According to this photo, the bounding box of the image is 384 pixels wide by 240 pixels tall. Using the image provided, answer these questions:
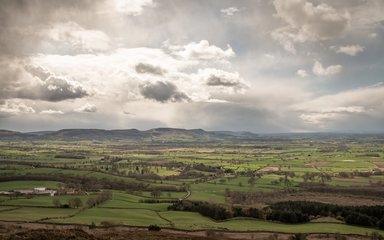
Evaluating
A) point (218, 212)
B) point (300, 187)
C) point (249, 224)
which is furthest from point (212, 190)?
point (249, 224)

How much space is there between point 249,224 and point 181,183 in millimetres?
82036

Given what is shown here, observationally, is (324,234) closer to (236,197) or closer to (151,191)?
(236,197)

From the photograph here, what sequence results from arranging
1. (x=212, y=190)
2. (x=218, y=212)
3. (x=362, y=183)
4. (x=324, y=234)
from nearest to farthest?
(x=324, y=234) → (x=218, y=212) → (x=212, y=190) → (x=362, y=183)

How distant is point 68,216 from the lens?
3720 inches

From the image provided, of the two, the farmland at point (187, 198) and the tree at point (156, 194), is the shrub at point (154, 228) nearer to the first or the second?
the farmland at point (187, 198)

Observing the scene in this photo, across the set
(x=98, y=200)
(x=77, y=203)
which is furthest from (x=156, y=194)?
(x=77, y=203)

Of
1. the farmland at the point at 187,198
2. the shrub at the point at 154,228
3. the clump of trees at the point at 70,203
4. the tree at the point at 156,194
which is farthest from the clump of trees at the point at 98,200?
the shrub at the point at 154,228

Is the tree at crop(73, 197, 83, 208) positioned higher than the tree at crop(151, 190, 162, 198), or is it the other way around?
the tree at crop(73, 197, 83, 208)

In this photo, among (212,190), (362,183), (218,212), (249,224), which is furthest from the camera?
(362,183)

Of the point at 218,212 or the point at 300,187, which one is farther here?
the point at 300,187

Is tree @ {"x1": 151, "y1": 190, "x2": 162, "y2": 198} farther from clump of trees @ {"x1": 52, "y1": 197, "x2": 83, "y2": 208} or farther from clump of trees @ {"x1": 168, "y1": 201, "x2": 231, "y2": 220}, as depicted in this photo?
clump of trees @ {"x1": 52, "y1": 197, "x2": 83, "y2": 208}

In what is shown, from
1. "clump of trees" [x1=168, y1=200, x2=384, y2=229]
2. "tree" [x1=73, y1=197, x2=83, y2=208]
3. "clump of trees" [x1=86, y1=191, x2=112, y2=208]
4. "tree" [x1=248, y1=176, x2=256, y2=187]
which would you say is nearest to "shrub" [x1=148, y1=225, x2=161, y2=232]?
Result: "clump of trees" [x1=168, y1=200, x2=384, y2=229]

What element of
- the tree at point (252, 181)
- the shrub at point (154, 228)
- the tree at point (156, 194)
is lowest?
the tree at point (156, 194)

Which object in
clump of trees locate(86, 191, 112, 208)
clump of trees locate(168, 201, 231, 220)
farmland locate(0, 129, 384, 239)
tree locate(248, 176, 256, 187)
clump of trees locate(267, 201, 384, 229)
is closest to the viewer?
farmland locate(0, 129, 384, 239)
